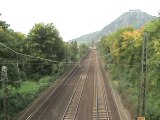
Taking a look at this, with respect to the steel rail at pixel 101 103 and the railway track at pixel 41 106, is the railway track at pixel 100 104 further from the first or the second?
the railway track at pixel 41 106

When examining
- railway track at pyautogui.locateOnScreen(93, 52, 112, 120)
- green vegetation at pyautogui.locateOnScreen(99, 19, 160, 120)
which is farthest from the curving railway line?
green vegetation at pyautogui.locateOnScreen(99, 19, 160, 120)

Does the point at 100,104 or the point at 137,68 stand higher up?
the point at 137,68

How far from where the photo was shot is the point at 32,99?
46.2 metres

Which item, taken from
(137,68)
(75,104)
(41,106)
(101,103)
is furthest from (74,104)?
(137,68)

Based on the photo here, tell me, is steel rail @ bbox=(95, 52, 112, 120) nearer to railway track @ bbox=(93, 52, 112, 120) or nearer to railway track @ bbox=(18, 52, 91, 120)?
railway track @ bbox=(93, 52, 112, 120)

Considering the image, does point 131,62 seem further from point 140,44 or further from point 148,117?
point 148,117

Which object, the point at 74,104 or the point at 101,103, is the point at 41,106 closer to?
the point at 74,104

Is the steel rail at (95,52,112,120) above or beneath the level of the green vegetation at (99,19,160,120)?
beneath

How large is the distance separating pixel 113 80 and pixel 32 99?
2090 cm

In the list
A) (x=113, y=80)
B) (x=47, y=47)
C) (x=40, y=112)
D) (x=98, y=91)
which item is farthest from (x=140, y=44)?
(x=47, y=47)

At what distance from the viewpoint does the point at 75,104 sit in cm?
4388

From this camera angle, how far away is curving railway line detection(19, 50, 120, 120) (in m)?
37.8

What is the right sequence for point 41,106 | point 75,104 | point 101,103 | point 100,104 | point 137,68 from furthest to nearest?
point 137,68 < point 101,103 < point 75,104 < point 100,104 < point 41,106

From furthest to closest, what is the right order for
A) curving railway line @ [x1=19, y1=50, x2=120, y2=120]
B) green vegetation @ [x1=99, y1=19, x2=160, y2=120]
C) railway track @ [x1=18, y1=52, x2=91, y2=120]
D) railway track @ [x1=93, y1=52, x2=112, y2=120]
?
railway track @ [x1=18, y1=52, x2=91, y2=120]
curving railway line @ [x1=19, y1=50, x2=120, y2=120]
green vegetation @ [x1=99, y1=19, x2=160, y2=120]
railway track @ [x1=93, y1=52, x2=112, y2=120]
